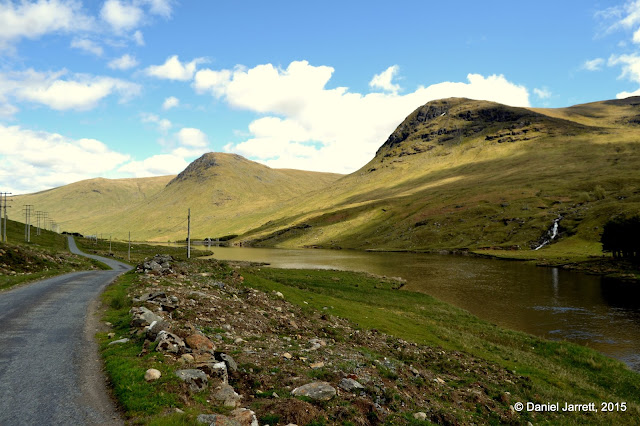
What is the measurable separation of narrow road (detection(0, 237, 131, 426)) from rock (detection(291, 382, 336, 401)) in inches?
234

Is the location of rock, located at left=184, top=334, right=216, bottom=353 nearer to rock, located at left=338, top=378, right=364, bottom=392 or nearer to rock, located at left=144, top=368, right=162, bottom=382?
rock, located at left=144, top=368, right=162, bottom=382

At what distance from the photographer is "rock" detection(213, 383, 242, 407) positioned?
1167 centimetres

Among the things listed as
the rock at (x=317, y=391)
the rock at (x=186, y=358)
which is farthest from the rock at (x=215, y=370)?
the rock at (x=317, y=391)

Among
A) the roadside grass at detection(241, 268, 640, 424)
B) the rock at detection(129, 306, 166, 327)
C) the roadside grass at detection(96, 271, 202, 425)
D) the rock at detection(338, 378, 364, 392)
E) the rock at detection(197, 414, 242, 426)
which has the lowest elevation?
the roadside grass at detection(241, 268, 640, 424)

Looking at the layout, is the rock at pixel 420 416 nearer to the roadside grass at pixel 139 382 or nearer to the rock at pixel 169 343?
the roadside grass at pixel 139 382

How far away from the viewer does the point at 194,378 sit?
40.3 feet

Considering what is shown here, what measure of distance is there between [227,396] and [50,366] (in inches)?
304

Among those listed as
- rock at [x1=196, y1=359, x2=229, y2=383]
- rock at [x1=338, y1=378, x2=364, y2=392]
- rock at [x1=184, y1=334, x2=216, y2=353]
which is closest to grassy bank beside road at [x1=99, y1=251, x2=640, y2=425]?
rock at [x1=338, y1=378, x2=364, y2=392]

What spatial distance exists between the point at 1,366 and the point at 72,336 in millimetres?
4210

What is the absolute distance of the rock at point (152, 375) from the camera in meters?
12.1

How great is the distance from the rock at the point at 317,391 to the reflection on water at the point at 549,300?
1340 inches

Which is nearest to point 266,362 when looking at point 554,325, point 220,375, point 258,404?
point 220,375

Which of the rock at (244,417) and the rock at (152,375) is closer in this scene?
the rock at (244,417)

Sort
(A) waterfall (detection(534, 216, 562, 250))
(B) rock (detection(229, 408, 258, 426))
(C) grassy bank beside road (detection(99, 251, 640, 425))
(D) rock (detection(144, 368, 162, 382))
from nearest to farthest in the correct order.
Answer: (B) rock (detection(229, 408, 258, 426)) < (D) rock (detection(144, 368, 162, 382)) < (C) grassy bank beside road (detection(99, 251, 640, 425)) < (A) waterfall (detection(534, 216, 562, 250))
